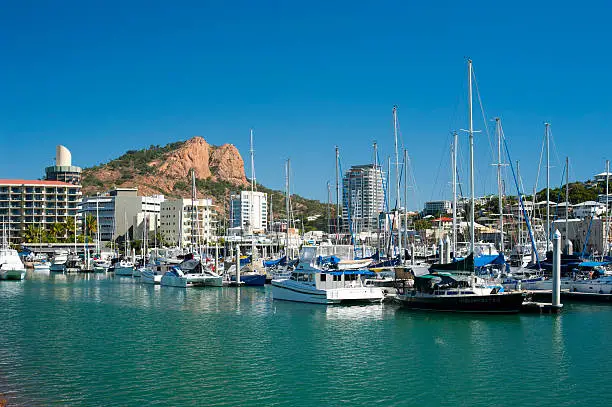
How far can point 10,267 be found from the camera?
92000mm

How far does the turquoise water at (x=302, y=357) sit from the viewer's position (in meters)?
25.6

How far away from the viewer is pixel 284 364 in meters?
31.3

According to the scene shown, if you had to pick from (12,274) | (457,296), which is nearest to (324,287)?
(457,296)

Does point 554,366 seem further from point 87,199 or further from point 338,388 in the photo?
point 87,199

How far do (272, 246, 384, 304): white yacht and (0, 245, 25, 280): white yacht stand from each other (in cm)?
5011

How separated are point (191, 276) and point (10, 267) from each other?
33238 millimetres

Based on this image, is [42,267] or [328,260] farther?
[42,267]

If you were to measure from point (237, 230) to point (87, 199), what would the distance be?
48662 millimetres

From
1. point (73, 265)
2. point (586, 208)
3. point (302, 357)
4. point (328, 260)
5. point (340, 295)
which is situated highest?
point (586, 208)

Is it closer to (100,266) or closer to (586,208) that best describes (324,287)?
(100,266)

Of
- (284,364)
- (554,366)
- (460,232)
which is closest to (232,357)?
(284,364)

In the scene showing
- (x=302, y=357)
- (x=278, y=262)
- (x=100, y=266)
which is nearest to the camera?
(x=302, y=357)

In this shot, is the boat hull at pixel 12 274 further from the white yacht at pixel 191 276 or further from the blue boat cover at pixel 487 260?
the blue boat cover at pixel 487 260

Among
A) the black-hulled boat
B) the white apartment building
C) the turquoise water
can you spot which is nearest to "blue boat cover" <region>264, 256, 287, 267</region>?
the turquoise water
